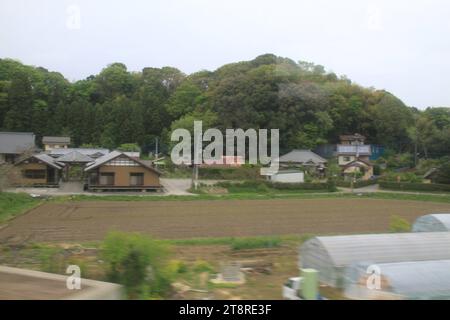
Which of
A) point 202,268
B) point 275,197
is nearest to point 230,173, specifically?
point 275,197

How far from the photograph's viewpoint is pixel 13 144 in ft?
113

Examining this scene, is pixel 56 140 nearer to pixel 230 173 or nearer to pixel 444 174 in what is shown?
pixel 230 173

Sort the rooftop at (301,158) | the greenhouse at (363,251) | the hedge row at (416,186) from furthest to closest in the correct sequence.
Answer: the rooftop at (301,158), the hedge row at (416,186), the greenhouse at (363,251)

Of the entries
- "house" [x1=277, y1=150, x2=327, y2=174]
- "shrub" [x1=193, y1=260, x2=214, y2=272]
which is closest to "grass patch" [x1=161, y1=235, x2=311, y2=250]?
"shrub" [x1=193, y1=260, x2=214, y2=272]

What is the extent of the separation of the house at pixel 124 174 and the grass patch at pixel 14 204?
5.23 m

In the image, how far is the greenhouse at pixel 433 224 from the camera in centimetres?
927

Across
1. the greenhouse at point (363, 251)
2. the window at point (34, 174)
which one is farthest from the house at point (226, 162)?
the greenhouse at point (363, 251)

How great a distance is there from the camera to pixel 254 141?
125ft

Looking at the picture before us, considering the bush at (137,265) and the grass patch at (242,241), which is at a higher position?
the bush at (137,265)

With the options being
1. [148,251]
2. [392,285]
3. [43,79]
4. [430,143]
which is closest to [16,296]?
[148,251]

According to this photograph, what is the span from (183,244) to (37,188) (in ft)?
61.3

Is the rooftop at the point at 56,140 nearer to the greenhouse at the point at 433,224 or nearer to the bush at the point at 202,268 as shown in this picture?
the bush at the point at 202,268

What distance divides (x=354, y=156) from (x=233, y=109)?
40.2ft

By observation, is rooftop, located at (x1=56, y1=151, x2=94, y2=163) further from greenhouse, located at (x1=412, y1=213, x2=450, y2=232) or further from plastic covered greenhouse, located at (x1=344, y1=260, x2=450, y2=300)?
plastic covered greenhouse, located at (x1=344, y1=260, x2=450, y2=300)
